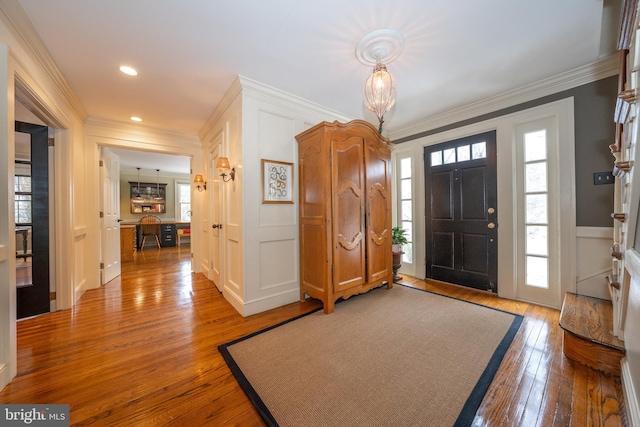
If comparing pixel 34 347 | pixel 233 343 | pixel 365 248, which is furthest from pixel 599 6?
pixel 34 347

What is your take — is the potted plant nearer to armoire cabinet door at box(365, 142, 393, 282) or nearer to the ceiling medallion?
armoire cabinet door at box(365, 142, 393, 282)

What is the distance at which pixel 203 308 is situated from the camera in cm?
263

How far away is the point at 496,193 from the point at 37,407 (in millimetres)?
4370

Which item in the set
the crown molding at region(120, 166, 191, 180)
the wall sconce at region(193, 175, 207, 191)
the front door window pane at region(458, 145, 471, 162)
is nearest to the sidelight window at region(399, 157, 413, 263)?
the front door window pane at region(458, 145, 471, 162)

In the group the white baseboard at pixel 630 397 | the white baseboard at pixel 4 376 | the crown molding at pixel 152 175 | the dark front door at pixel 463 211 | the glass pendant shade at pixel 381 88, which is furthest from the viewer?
the crown molding at pixel 152 175

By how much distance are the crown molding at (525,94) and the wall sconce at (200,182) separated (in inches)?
139

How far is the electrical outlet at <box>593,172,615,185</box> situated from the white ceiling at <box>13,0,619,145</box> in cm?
110

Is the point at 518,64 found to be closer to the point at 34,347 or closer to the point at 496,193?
the point at 496,193

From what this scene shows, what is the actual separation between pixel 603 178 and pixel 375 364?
2849 millimetres

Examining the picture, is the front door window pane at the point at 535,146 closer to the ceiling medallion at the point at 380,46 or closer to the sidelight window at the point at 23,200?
the ceiling medallion at the point at 380,46

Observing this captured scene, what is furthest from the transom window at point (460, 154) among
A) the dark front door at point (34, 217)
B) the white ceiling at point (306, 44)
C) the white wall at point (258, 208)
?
the dark front door at point (34, 217)

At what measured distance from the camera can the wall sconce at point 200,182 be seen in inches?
151

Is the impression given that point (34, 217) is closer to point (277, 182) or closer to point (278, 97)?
point (277, 182)

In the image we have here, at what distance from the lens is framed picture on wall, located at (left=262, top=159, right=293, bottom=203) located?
260 cm
